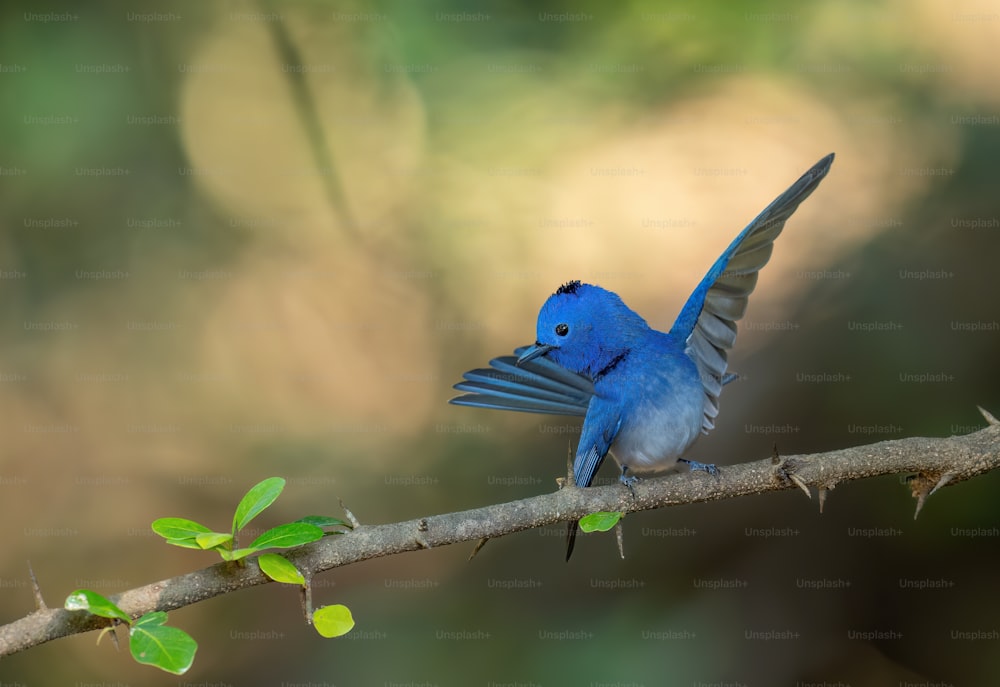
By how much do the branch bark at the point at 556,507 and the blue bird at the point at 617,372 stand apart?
0.74m

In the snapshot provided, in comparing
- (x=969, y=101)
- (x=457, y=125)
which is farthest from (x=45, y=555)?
(x=969, y=101)

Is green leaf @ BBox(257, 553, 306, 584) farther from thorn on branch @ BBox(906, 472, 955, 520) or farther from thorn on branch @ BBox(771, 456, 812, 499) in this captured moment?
thorn on branch @ BBox(906, 472, 955, 520)

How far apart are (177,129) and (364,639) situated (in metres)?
4.35

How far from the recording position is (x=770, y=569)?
19.9ft

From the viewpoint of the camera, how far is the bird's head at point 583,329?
398 centimetres

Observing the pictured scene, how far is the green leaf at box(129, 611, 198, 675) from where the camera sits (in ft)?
6.87

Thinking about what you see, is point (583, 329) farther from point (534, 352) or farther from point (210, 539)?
point (210, 539)

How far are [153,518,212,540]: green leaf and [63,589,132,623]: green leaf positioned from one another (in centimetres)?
21

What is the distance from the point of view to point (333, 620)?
2.41 metres

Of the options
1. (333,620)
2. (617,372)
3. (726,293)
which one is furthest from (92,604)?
(726,293)

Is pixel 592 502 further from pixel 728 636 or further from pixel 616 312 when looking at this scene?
pixel 728 636

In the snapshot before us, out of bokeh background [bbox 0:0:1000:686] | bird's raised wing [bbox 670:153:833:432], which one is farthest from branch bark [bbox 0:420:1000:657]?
bokeh background [bbox 0:0:1000:686]

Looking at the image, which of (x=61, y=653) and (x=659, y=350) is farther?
(x=61, y=653)

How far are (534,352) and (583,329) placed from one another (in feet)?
0.89
